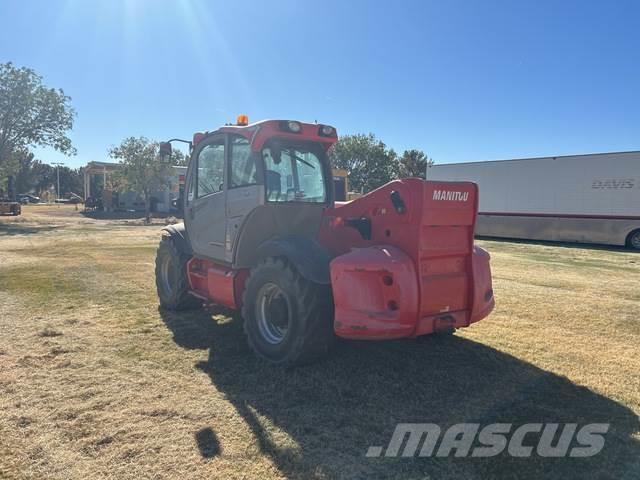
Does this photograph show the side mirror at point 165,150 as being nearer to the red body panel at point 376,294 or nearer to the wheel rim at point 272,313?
the wheel rim at point 272,313

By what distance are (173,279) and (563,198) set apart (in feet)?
59.5

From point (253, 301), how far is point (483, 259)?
2460mm

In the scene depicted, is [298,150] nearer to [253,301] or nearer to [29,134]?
[253,301]

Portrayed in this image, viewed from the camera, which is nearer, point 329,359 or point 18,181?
point 329,359

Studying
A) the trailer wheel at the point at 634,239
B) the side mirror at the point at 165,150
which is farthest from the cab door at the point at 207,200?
the trailer wheel at the point at 634,239

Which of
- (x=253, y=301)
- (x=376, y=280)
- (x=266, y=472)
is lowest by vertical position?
(x=266, y=472)

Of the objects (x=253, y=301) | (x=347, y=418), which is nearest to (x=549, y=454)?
(x=347, y=418)

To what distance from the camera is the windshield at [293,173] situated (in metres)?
5.39

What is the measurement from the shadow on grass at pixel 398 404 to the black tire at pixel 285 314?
204 mm

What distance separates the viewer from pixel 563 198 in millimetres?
19953

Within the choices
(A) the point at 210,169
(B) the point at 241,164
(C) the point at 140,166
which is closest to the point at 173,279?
(A) the point at 210,169

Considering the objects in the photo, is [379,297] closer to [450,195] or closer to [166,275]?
[450,195]

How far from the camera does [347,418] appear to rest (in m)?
3.79

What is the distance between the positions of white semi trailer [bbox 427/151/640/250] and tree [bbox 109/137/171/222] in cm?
2254
